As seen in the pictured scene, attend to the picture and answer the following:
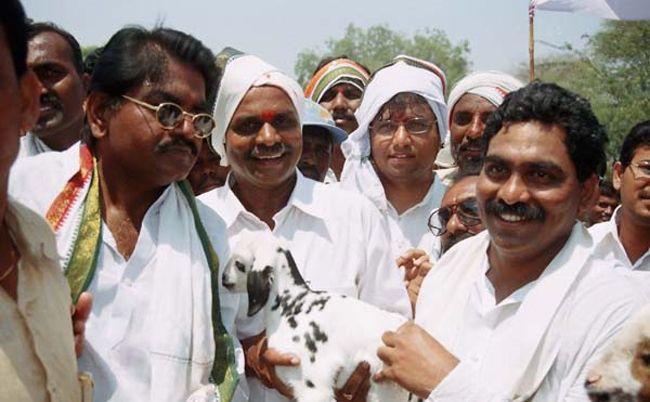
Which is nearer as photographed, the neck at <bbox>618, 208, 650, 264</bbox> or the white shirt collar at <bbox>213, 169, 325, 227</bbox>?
the white shirt collar at <bbox>213, 169, 325, 227</bbox>

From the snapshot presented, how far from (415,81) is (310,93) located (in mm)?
2495

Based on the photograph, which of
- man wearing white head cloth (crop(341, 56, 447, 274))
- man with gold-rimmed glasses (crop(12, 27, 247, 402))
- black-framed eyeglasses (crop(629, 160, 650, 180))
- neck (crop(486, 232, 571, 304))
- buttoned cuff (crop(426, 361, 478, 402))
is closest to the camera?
buttoned cuff (crop(426, 361, 478, 402))

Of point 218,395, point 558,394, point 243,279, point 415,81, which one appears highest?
point 415,81

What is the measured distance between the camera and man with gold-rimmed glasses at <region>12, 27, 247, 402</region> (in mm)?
2646

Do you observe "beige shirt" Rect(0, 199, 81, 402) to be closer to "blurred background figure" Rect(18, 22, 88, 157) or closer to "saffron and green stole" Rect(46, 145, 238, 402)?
"saffron and green stole" Rect(46, 145, 238, 402)

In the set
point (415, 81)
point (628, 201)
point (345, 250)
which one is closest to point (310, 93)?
point (415, 81)

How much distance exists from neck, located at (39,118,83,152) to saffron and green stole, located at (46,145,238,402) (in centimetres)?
188

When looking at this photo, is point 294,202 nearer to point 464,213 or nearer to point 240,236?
point 240,236

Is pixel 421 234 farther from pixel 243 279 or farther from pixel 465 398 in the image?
pixel 465 398

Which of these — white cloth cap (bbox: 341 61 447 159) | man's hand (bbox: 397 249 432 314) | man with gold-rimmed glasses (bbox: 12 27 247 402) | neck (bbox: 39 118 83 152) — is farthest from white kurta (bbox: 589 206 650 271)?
neck (bbox: 39 118 83 152)

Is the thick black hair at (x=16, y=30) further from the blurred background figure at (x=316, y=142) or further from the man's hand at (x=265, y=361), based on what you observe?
the blurred background figure at (x=316, y=142)

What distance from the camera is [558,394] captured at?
8.14 ft

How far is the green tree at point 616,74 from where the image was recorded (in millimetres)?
22484

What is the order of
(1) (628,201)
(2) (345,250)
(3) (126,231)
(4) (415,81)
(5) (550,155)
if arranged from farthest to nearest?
(1) (628,201) → (4) (415,81) → (2) (345,250) → (3) (126,231) → (5) (550,155)
